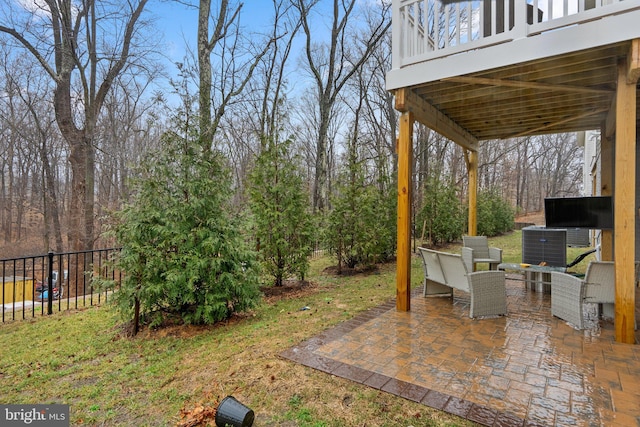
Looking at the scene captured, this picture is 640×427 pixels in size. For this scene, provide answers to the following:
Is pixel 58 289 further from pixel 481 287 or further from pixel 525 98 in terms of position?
pixel 525 98

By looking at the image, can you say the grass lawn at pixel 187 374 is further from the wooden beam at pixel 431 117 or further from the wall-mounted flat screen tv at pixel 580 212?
the wall-mounted flat screen tv at pixel 580 212

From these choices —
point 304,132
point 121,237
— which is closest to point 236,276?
point 121,237

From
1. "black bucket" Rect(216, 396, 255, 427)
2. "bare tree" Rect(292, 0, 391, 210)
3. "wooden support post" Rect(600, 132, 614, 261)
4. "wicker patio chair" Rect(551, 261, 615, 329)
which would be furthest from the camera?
"bare tree" Rect(292, 0, 391, 210)

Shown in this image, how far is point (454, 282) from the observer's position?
4.48m

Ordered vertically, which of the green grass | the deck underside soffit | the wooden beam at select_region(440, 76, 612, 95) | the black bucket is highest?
the deck underside soffit

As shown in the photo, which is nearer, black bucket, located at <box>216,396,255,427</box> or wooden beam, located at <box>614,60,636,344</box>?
black bucket, located at <box>216,396,255,427</box>

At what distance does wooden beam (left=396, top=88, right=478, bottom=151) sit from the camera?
429 centimetres

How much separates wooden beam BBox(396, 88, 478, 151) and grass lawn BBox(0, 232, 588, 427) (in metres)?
2.75

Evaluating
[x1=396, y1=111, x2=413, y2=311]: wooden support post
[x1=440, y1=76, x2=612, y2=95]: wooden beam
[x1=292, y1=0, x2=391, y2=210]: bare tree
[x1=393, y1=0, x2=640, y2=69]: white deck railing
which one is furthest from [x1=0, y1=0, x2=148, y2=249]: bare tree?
[x1=440, y1=76, x2=612, y2=95]: wooden beam

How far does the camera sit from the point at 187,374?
9.55 feet

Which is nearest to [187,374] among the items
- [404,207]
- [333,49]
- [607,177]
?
[404,207]

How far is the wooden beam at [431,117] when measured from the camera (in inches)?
169

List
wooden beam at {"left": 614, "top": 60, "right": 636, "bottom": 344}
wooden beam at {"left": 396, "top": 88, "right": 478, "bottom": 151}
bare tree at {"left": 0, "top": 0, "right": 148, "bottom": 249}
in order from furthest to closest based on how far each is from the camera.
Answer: bare tree at {"left": 0, "top": 0, "right": 148, "bottom": 249}, wooden beam at {"left": 396, "top": 88, "right": 478, "bottom": 151}, wooden beam at {"left": 614, "top": 60, "right": 636, "bottom": 344}

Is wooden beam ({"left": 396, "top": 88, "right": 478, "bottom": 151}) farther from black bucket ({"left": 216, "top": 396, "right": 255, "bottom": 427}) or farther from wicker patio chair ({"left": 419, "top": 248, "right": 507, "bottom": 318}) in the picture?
black bucket ({"left": 216, "top": 396, "right": 255, "bottom": 427})
